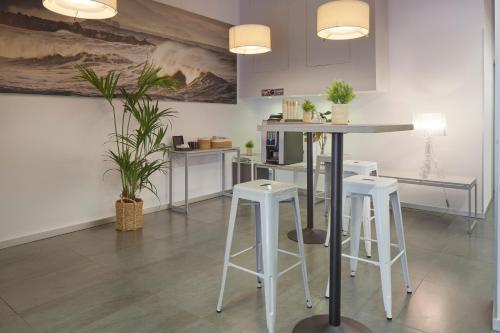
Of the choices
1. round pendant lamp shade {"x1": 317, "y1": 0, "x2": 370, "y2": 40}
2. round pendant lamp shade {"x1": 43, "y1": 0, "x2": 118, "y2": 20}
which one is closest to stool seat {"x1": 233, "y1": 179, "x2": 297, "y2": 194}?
round pendant lamp shade {"x1": 43, "y1": 0, "x2": 118, "y2": 20}

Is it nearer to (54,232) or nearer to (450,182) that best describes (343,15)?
(450,182)

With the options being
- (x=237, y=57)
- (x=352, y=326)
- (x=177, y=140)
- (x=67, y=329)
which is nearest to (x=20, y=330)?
(x=67, y=329)

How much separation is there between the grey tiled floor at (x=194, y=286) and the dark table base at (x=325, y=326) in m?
0.08

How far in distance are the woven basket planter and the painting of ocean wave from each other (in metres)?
1.26

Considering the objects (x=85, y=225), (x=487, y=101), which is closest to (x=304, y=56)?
(x=487, y=101)

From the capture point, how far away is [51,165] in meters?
3.79

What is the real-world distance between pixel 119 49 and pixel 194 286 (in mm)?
2958

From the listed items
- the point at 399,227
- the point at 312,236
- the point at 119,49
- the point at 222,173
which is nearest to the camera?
the point at 399,227

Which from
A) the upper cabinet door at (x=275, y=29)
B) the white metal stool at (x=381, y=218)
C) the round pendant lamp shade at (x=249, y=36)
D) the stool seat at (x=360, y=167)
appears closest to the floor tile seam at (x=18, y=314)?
the white metal stool at (x=381, y=218)

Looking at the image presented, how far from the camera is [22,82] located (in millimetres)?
3543

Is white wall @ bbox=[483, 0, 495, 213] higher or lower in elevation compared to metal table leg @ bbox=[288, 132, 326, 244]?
higher

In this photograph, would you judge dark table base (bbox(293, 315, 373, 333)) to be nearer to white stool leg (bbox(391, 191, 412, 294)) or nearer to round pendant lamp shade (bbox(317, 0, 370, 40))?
white stool leg (bbox(391, 191, 412, 294))

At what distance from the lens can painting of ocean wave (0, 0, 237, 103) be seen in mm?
3514

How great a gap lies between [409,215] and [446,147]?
934 mm
